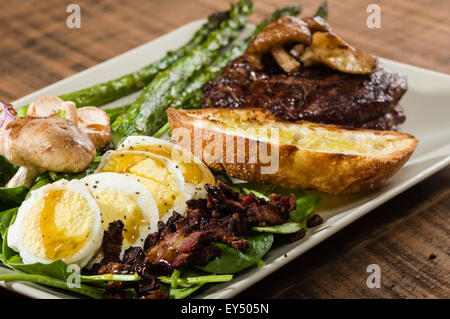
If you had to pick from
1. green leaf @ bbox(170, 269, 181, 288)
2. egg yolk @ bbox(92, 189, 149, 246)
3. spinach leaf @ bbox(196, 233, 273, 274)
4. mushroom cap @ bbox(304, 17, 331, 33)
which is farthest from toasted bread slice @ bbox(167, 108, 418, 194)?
green leaf @ bbox(170, 269, 181, 288)

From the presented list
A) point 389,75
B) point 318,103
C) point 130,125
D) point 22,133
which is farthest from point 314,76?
point 22,133

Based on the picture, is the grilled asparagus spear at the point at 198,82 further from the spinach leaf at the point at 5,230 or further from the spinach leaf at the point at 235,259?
the spinach leaf at the point at 235,259

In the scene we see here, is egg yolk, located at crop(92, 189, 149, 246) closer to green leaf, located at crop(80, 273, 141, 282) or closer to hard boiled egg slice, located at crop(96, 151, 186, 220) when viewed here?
hard boiled egg slice, located at crop(96, 151, 186, 220)

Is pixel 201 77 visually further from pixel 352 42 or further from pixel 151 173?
pixel 352 42

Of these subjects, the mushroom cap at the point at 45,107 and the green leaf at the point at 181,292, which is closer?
the green leaf at the point at 181,292

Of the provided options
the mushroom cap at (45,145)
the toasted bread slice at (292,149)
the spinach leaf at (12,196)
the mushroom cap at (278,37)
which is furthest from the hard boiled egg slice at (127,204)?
the mushroom cap at (278,37)

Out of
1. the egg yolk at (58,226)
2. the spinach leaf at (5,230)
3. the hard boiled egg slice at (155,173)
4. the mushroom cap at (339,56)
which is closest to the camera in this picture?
the egg yolk at (58,226)
